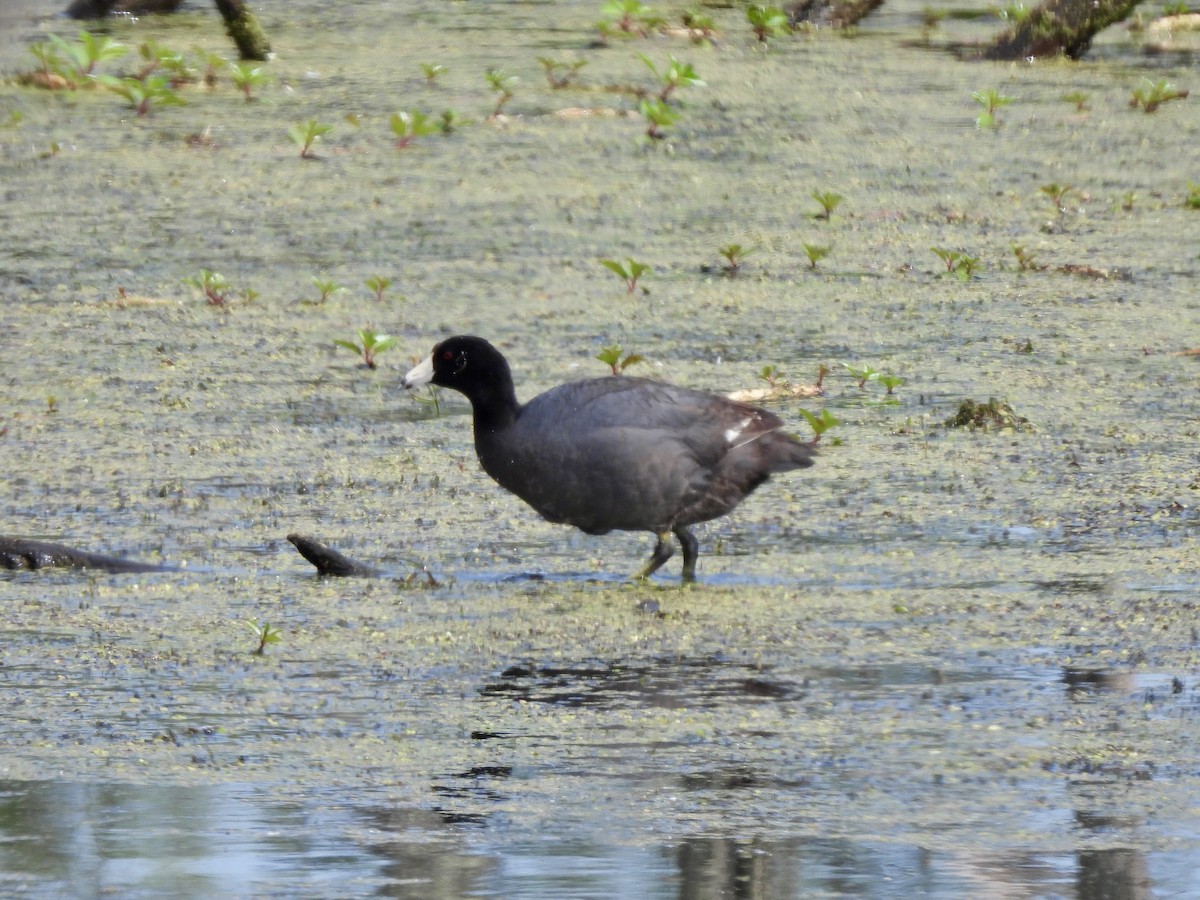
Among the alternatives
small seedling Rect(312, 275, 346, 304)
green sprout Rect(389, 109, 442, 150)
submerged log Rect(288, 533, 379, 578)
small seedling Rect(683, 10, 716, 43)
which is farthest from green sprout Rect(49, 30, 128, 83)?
submerged log Rect(288, 533, 379, 578)

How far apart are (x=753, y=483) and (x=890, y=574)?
465 millimetres

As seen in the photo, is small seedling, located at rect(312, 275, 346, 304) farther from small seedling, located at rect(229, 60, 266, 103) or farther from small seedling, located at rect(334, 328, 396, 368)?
small seedling, located at rect(229, 60, 266, 103)

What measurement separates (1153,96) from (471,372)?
7625 mm

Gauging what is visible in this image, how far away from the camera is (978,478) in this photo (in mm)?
6668

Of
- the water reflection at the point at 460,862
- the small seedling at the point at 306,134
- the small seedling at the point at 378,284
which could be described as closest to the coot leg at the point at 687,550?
the water reflection at the point at 460,862

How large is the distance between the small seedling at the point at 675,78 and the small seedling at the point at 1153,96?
2.43 meters

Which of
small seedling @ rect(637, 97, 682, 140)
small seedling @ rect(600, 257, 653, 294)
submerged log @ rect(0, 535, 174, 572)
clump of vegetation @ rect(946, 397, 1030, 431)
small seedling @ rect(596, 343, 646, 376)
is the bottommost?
submerged log @ rect(0, 535, 174, 572)

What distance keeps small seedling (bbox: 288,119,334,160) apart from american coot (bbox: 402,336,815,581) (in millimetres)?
5211

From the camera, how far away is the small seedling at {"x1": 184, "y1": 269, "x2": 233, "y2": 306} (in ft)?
28.9

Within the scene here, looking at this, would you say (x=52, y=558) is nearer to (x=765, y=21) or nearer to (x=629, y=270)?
(x=629, y=270)

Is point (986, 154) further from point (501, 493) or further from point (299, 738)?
point (299, 738)

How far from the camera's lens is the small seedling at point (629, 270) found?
8.68 metres

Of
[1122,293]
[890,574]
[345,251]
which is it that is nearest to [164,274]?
[345,251]

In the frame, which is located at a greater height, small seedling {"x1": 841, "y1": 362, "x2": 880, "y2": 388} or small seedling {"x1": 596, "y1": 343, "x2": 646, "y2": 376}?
small seedling {"x1": 596, "y1": 343, "x2": 646, "y2": 376}
